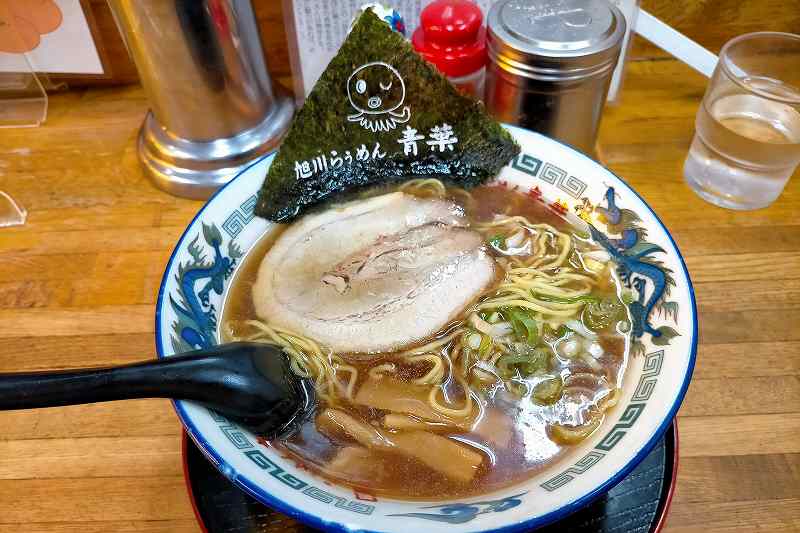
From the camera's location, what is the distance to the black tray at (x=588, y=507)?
116 centimetres

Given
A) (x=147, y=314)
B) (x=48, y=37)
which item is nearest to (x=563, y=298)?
(x=147, y=314)

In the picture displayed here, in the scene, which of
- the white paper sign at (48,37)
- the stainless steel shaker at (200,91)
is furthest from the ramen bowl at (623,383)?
the white paper sign at (48,37)

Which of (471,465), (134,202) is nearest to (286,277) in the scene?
(471,465)

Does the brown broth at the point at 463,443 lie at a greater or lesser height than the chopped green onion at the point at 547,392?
lesser

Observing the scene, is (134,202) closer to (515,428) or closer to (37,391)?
(37,391)

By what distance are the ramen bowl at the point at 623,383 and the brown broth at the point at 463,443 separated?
0.04 metres

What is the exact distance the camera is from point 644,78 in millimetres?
2188

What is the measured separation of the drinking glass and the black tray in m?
0.90

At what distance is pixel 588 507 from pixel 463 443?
0.87 feet

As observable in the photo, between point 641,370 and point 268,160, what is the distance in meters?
0.94

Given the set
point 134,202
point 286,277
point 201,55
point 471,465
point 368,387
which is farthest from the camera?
point 134,202

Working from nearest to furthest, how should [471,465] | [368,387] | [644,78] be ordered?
[471,465] < [368,387] < [644,78]

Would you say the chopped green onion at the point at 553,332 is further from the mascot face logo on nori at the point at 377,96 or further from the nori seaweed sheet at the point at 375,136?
the mascot face logo on nori at the point at 377,96

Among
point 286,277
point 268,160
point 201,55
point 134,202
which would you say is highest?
point 201,55
